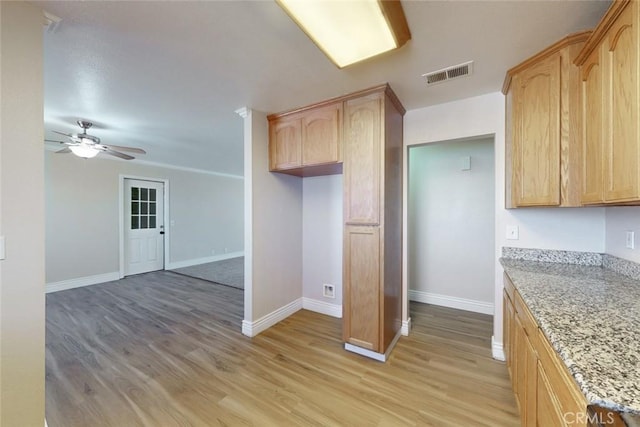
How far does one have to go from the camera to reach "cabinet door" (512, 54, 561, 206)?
1606mm

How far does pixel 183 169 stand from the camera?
233 inches

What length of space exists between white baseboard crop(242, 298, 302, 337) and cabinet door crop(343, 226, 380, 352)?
968 millimetres

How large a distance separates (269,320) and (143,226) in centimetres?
416

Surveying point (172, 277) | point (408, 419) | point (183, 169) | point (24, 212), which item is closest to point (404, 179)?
point (408, 419)

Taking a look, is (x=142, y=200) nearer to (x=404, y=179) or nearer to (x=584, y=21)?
(x=404, y=179)

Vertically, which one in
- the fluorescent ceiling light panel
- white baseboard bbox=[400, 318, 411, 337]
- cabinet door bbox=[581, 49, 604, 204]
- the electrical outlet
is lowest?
white baseboard bbox=[400, 318, 411, 337]

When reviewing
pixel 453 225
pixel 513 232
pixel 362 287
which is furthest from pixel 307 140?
pixel 453 225

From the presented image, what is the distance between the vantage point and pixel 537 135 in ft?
5.57

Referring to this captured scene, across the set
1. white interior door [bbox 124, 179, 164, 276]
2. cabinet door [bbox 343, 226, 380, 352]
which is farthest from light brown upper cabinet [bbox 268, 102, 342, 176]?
white interior door [bbox 124, 179, 164, 276]

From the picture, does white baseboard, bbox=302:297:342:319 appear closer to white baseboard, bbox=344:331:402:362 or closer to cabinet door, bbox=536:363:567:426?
white baseboard, bbox=344:331:402:362

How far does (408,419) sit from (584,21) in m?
2.58

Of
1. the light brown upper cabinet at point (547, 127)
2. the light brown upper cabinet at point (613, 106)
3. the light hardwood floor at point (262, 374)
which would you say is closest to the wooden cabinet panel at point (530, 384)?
the light hardwood floor at point (262, 374)

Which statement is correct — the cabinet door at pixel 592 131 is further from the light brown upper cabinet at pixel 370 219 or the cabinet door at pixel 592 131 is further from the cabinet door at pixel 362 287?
the cabinet door at pixel 362 287

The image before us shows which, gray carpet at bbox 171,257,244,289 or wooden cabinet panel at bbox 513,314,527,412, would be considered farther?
gray carpet at bbox 171,257,244,289
